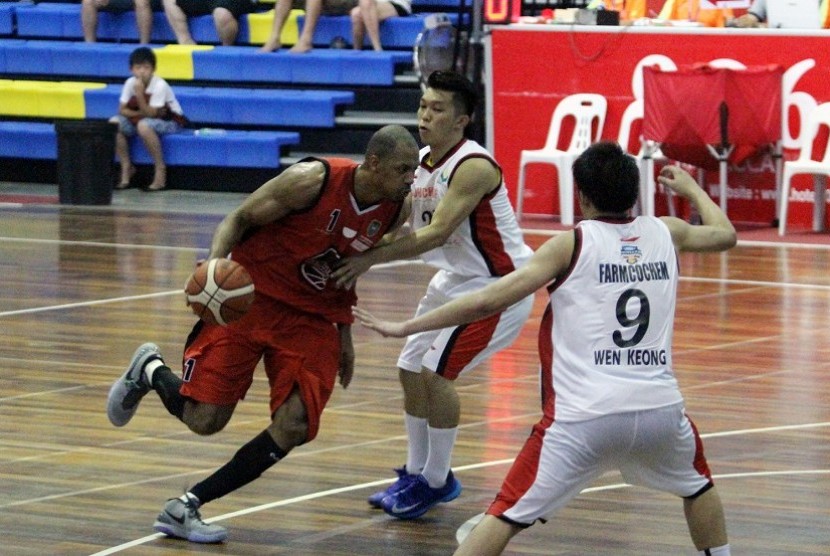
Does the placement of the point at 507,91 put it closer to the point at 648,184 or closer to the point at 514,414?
the point at 648,184

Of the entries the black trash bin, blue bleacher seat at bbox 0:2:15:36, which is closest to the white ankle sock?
the black trash bin

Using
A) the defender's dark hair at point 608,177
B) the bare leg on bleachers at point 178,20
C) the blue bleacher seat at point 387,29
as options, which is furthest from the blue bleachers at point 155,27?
the defender's dark hair at point 608,177

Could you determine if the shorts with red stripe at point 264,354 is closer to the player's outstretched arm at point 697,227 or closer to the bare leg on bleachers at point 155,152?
the player's outstretched arm at point 697,227

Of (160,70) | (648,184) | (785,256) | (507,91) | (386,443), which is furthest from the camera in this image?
(160,70)

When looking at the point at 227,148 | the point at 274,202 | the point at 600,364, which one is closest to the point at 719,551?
the point at 600,364

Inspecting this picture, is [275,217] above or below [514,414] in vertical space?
above

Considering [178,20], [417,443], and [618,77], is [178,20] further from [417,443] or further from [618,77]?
[417,443]

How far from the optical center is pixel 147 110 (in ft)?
59.9

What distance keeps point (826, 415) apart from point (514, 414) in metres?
1.46

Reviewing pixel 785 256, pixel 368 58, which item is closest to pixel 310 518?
pixel 785 256

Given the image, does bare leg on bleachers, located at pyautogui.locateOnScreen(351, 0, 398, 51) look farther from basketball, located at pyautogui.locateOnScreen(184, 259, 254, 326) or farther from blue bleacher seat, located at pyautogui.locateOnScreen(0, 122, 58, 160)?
basketball, located at pyautogui.locateOnScreen(184, 259, 254, 326)

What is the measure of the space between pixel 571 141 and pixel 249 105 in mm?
4113

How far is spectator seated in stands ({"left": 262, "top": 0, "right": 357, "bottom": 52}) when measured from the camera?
60.8ft

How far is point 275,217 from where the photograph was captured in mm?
5746
